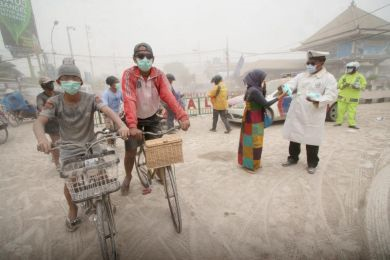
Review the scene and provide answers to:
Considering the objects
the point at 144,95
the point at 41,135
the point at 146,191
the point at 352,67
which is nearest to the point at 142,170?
the point at 146,191

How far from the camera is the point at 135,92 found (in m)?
2.99

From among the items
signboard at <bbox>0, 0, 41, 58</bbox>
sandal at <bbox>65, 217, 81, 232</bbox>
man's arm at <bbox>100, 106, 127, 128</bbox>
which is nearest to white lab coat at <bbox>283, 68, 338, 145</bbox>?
man's arm at <bbox>100, 106, 127, 128</bbox>

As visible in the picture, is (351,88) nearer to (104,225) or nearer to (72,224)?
(104,225)

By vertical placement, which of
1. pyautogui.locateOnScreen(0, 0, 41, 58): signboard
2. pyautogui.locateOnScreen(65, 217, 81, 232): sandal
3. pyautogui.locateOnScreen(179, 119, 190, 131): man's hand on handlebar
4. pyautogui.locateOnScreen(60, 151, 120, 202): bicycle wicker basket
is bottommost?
pyautogui.locateOnScreen(65, 217, 81, 232): sandal

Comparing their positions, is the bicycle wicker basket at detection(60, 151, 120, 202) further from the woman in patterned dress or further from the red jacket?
the woman in patterned dress

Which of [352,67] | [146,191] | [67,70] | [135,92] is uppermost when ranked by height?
[67,70]

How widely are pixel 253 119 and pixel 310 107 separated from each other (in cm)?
99

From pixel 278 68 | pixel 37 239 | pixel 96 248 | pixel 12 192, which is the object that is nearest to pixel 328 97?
pixel 96 248

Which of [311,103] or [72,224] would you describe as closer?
[72,224]

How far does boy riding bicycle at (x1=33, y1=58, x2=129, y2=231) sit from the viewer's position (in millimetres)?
2287

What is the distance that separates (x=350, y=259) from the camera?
2.26 meters

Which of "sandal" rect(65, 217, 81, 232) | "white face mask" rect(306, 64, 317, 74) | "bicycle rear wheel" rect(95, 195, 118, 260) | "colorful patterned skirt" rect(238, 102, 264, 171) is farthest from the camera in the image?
"colorful patterned skirt" rect(238, 102, 264, 171)

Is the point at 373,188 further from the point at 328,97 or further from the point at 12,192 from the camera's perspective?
the point at 12,192

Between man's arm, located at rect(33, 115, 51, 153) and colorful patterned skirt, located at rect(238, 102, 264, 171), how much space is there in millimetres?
2994
